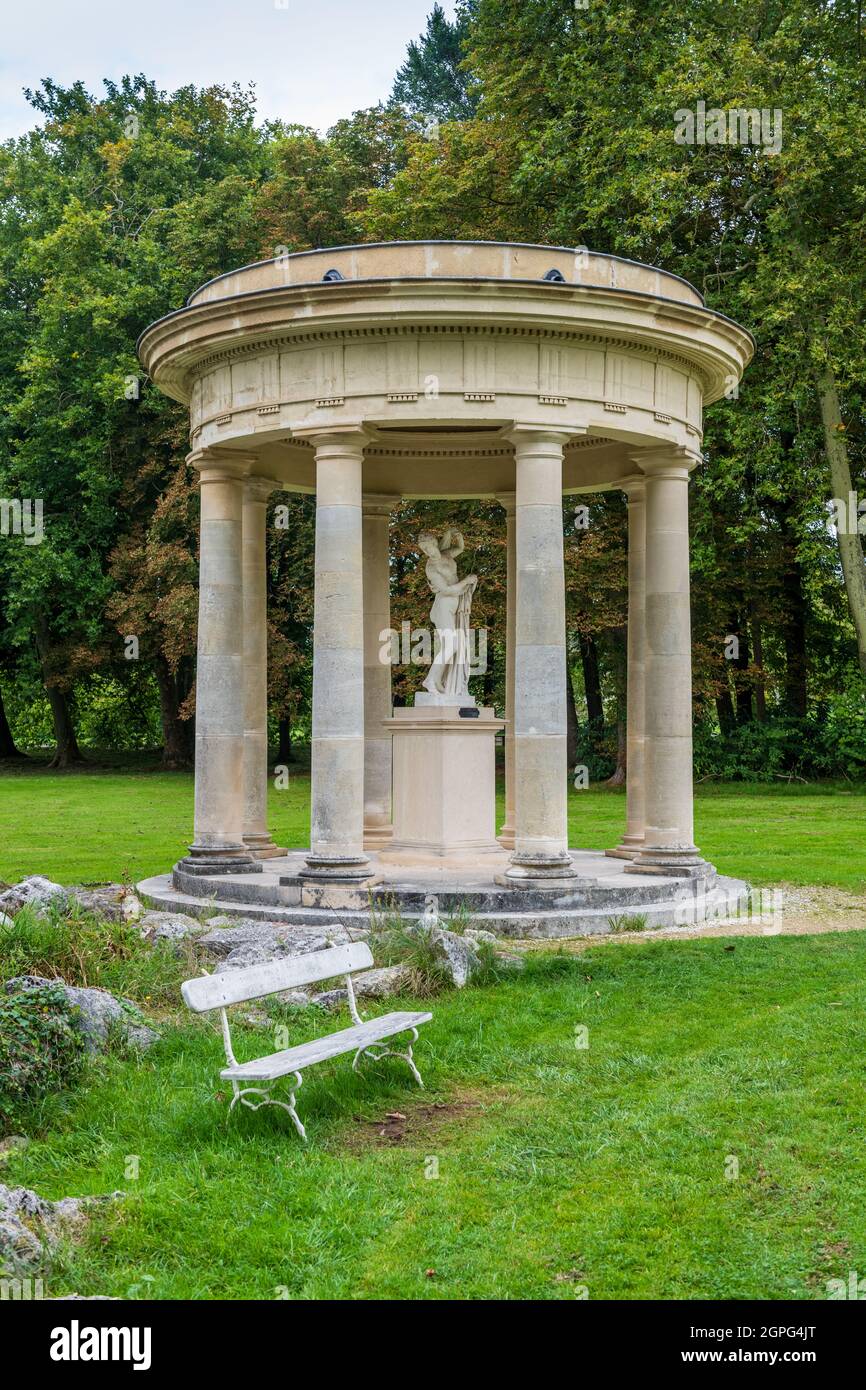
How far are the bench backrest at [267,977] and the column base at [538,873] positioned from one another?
17.7 ft

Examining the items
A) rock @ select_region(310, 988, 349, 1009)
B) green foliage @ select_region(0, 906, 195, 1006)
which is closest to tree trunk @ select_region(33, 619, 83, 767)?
green foliage @ select_region(0, 906, 195, 1006)

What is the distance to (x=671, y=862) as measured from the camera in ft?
60.7

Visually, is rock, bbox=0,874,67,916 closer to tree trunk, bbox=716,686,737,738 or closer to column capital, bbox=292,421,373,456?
column capital, bbox=292,421,373,456

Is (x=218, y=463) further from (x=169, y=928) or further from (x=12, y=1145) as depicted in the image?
(x=12, y=1145)

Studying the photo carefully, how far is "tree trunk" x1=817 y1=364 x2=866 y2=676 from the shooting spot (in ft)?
110

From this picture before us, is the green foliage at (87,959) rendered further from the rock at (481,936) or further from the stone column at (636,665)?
the stone column at (636,665)

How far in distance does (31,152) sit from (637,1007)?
49159 mm

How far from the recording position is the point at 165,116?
5147cm

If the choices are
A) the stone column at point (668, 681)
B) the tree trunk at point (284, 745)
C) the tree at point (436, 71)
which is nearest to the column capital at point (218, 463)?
the stone column at point (668, 681)

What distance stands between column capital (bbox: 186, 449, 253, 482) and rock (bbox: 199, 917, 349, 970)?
23.4 feet

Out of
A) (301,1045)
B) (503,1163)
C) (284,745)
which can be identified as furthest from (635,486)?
(284,745)
